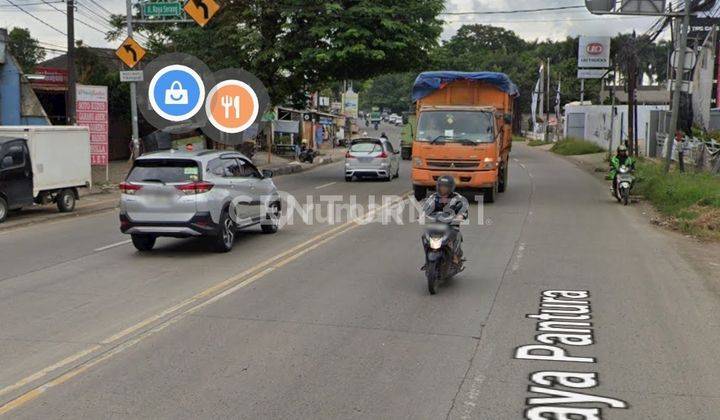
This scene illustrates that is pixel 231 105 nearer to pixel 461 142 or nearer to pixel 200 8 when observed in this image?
pixel 200 8

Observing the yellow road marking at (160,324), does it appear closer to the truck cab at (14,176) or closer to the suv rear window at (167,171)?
the suv rear window at (167,171)

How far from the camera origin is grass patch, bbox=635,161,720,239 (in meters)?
15.3

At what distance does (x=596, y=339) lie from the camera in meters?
7.32

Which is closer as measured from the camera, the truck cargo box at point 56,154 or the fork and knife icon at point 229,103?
the truck cargo box at point 56,154

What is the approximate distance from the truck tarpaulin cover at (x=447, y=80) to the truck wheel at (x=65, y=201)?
31.4ft

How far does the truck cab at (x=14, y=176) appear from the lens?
16453 millimetres

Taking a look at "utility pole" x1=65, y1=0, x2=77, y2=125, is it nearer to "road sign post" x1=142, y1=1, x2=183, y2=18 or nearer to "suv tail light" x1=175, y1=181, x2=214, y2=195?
"road sign post" x1=142, y1=1, x2=183, y2=18

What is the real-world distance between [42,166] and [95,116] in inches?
310

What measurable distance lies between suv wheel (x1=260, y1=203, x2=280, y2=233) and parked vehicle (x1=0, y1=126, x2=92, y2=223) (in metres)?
6.05

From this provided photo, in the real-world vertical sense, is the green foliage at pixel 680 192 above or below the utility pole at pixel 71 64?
below

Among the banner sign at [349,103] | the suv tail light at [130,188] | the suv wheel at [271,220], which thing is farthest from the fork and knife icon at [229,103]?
the banner sign at [349,103]

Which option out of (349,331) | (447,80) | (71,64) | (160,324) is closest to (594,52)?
(447,80)

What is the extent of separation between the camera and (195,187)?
39.0 feet

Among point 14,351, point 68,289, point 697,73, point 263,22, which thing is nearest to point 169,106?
point 263,22
